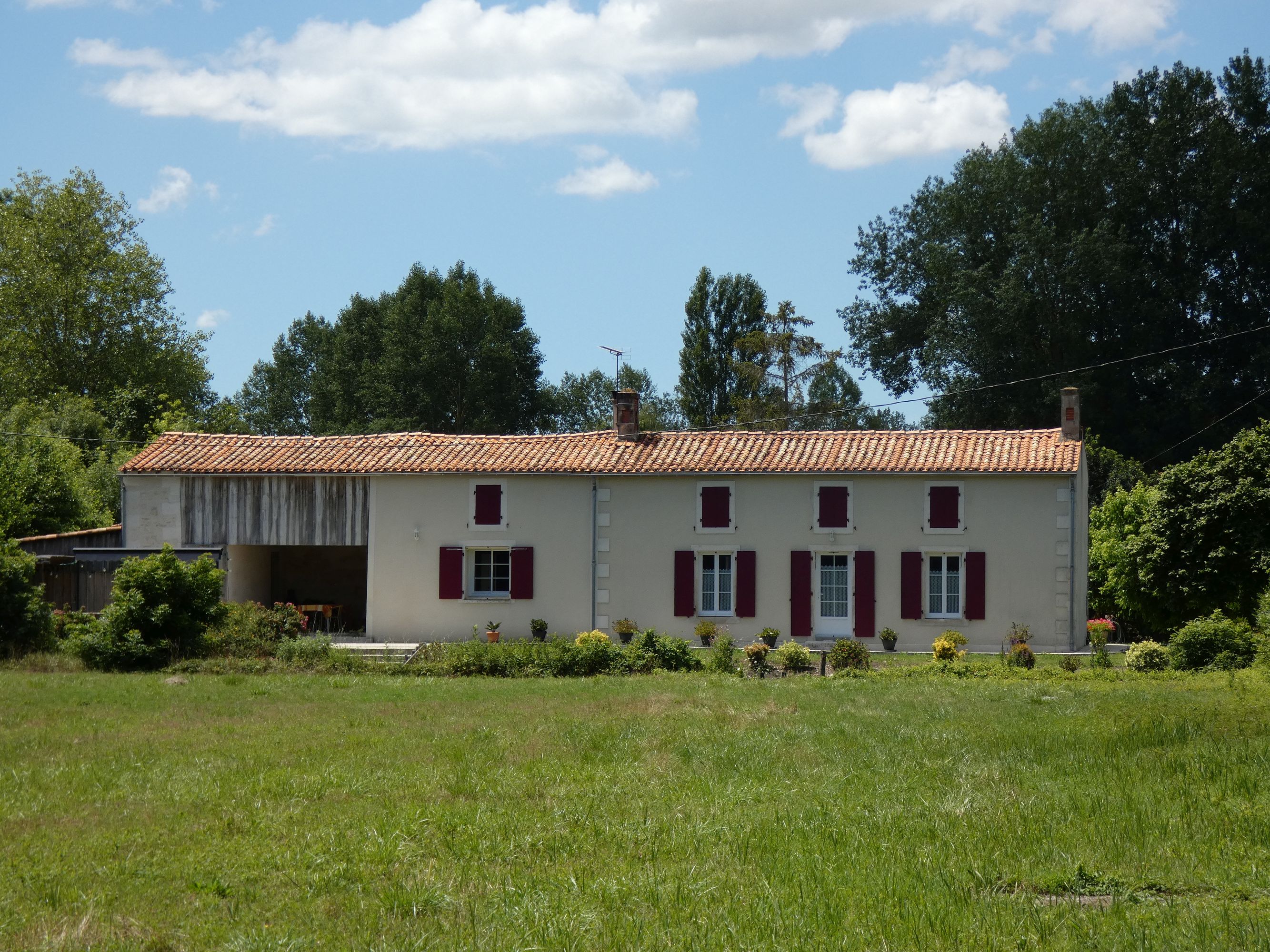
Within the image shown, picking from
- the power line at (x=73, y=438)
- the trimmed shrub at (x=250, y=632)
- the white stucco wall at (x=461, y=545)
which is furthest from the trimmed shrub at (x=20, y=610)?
the power line at (x=73, y=438)

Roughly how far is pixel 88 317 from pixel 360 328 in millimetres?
12326

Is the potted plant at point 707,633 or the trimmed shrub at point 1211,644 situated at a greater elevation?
the trimmed shrub at point 1211,644

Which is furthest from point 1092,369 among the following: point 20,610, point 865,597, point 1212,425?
point 20,610

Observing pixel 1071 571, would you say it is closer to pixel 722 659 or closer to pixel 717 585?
pixel 717 585

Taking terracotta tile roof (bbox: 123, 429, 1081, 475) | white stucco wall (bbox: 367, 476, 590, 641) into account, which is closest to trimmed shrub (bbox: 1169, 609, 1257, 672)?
terracotta tile roof (bbox: 123, 429, 1081, 475)

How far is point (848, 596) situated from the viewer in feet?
82.9

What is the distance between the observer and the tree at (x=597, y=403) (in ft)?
194

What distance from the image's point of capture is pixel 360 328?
55156 millimetres

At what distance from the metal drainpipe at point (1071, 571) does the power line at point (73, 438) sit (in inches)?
969

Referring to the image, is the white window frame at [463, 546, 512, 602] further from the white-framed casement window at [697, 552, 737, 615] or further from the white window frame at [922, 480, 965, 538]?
the white window frame at [922, 480, 965, 538]

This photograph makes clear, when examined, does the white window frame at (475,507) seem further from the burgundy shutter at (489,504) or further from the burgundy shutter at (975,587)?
the burgundy shutter at (975,587)

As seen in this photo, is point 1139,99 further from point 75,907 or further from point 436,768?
point 75,907

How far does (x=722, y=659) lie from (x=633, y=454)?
23.5 feet

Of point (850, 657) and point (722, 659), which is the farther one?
point (850, 657)
